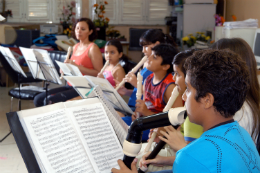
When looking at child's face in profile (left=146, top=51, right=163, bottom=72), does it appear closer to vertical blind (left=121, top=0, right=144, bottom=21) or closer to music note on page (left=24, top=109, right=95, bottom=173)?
music note on page (left=24, top=109, right=95, bottom=173)

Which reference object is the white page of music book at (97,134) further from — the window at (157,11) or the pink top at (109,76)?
the window at (157,11)

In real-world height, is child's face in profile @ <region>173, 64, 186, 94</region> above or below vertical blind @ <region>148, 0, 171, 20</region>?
below

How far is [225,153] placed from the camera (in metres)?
0.69

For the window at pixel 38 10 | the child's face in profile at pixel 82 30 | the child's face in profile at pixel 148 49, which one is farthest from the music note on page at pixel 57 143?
the window at pixel 38 10

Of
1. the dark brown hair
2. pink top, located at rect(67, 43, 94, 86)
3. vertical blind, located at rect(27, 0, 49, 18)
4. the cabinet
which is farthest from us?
vertical blind, located at rect(27, 0, 49, 18)

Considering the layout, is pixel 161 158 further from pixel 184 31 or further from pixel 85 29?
pixel 184 31

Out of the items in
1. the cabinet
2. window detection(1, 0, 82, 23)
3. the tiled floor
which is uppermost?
window detection(1, 0, 82, 23)

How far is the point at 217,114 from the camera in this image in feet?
2.52

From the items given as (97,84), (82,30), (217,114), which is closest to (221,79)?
(217,114)

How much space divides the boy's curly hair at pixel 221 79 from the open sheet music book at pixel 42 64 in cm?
184

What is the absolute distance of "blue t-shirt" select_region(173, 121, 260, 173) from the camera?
0.68 m

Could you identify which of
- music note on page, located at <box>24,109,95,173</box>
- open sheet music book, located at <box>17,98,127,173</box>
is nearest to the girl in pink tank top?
open sheet music book, located at <box>17,98,127,173</box>

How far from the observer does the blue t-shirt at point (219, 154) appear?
682 mm

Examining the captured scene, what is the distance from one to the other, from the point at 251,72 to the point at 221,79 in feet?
1.97
